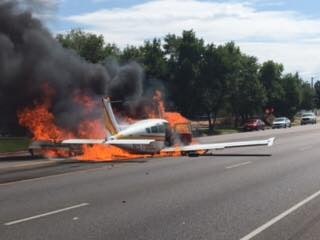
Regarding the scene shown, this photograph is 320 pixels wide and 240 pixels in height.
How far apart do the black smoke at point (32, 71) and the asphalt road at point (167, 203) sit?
10.9 metres

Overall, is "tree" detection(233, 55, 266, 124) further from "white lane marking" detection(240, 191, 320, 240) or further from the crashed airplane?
"white lane marking" detection(240, 191, 320, 240)

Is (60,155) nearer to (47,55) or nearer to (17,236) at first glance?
(47,55)

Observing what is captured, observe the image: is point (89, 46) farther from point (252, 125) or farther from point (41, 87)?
point (252, 125)

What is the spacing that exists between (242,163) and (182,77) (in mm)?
36180

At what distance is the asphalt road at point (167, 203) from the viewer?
943 cm

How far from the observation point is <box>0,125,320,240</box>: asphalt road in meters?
9.43

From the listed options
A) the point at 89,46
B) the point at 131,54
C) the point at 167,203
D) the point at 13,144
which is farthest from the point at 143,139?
the point at 131,54

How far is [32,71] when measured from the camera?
3038 cm

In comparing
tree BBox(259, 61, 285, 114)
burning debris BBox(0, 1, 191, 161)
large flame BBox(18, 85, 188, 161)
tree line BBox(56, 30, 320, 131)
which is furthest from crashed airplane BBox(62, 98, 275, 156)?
tree BBox(259, 61, 285, 114)

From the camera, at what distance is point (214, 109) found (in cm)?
5966

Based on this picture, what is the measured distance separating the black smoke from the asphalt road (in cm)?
1087

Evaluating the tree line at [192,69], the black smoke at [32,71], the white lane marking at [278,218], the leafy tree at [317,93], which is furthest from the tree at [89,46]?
the leafy tree at [317,93]

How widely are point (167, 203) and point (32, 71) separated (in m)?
19.5

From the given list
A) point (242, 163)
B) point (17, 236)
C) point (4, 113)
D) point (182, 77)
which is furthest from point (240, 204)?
point (182, 77)
